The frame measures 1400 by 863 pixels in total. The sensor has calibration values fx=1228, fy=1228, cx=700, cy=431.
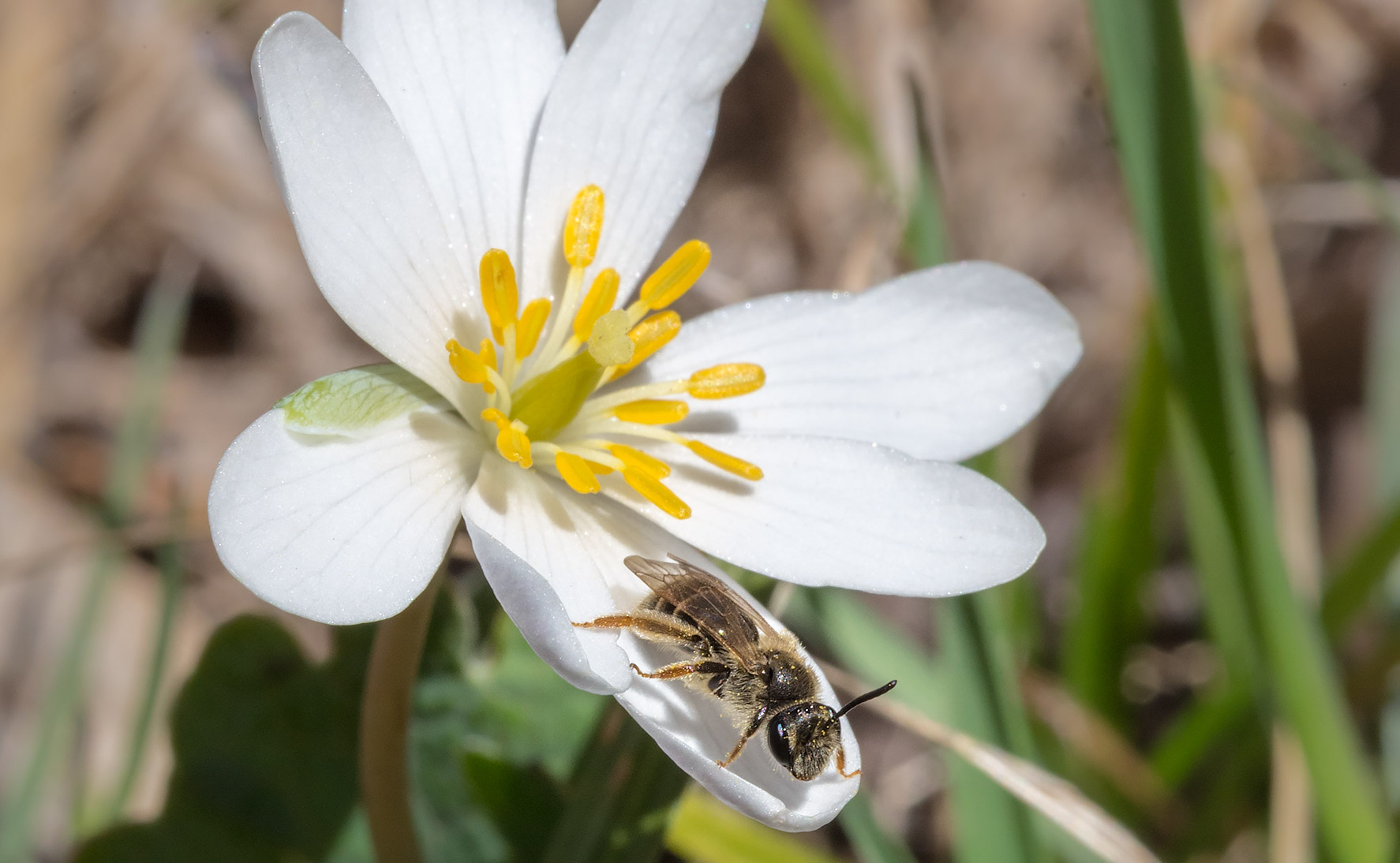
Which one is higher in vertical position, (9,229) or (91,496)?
(9,229)

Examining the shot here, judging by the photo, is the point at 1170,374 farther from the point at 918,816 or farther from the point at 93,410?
the point at 93,410

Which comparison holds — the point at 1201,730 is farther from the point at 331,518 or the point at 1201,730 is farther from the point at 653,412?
the point at 331,518

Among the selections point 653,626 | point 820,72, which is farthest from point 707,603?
point 820,72

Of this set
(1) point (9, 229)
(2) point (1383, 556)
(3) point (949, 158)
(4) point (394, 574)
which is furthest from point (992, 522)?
(1) point (9, 229)

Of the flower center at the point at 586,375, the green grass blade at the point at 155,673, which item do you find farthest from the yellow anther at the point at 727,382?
the green grass blade at the point at 155,673

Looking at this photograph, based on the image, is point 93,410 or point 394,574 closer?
point 394,574

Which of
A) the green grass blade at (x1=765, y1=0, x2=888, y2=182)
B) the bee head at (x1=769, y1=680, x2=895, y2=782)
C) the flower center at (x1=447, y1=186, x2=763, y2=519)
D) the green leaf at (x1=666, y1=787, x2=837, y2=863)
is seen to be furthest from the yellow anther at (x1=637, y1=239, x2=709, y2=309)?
the green grass blade at (x1=765, y1=0, x2=888, y2=182)
